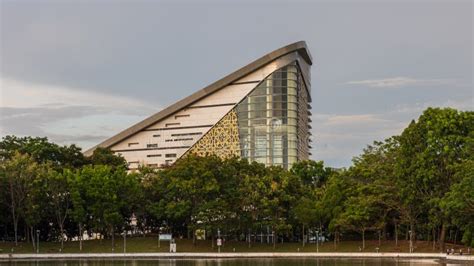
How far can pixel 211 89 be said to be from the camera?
389ft

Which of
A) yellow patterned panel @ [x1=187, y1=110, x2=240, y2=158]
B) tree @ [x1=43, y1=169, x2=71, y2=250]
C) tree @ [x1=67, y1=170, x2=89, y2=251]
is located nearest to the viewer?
tree @ [x1=67, y1=170, x2=89, y2=251]

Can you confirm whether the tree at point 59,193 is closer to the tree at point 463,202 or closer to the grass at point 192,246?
the grass at point 192,246

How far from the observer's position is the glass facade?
377ft

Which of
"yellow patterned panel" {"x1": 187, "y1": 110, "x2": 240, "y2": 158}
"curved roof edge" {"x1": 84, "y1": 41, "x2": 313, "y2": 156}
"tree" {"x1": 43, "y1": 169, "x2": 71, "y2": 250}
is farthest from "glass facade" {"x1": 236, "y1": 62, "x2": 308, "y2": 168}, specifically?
"tree" {"x1": 43, "y1": 169, "x2": 71, "y2": 250}

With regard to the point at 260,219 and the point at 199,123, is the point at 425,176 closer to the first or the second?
the point at 260,219

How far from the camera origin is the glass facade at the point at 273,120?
4525 inches

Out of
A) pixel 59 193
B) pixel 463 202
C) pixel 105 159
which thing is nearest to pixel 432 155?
pixel 463 202

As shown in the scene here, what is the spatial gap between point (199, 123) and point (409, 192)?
60.4 metres

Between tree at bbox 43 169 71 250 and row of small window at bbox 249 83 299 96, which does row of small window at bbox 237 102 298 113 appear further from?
tree at bbox 43 169 71 250

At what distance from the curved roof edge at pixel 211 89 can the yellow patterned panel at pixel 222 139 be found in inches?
201

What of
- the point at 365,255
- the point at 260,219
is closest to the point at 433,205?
the point at 365,255

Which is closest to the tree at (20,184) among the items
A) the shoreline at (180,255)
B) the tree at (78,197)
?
the tree at (78,197)

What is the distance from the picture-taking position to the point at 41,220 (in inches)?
→ 3012

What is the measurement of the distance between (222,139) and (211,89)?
26.2ft
